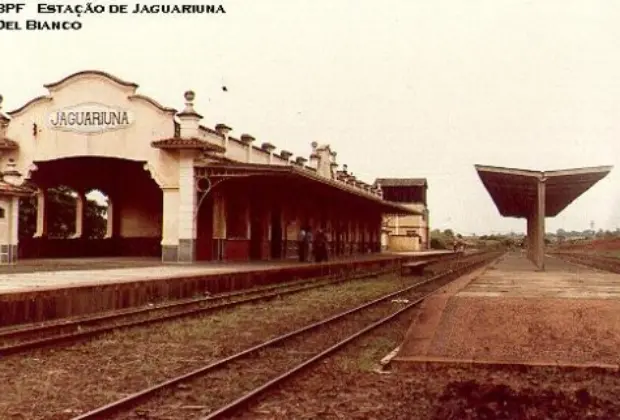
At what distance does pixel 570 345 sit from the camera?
8.70 metres

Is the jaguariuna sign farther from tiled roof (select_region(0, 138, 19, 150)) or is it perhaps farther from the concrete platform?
the concrete platform

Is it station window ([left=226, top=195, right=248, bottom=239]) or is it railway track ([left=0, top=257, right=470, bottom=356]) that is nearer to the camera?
railway track ([left=0, top=257, right=470, bottom=356])

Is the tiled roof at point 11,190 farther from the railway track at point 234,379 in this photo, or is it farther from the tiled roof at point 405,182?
the tiled roof at point 405,182

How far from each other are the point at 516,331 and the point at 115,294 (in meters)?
8.18

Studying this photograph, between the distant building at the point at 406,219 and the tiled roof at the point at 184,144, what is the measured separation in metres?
43.4

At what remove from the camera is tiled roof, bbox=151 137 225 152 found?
25.3 metres

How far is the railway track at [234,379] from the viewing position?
20.5 ft

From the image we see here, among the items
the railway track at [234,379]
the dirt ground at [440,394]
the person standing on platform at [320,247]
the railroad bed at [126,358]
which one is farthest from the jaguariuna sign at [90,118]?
the dirt ground at [440,394]

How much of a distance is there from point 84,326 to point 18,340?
5.48 feet

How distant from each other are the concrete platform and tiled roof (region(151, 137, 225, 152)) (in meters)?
16.2

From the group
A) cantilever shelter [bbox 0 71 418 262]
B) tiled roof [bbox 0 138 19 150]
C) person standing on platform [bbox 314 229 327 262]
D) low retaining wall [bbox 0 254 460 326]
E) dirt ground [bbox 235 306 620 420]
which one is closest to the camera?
dirt ground [bbox 235 306 620 420]

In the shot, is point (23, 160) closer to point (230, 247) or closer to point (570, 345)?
point (230, 247)

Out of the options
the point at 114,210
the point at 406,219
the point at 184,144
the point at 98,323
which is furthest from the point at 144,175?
the point at 406,219

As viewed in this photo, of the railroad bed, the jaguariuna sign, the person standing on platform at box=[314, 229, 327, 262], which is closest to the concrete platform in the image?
the railroad bed
